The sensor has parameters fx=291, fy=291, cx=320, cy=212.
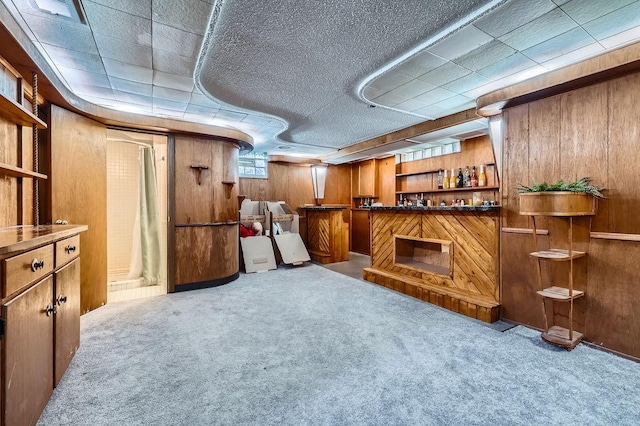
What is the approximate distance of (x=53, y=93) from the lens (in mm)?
2711

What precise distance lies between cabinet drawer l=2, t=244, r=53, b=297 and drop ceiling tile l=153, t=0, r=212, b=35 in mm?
1646

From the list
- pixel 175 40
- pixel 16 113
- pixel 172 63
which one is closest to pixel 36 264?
pixel 16 113

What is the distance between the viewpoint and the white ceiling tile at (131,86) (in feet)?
9.98

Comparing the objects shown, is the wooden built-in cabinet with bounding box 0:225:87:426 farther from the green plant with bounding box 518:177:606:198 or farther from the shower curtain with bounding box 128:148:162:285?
the green plant with bounding box 518:177:606:198

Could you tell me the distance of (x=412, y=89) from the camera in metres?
A: 3.32

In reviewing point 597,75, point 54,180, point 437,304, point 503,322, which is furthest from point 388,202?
point 54,180

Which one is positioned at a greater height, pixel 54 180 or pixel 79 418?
pixel 54 180

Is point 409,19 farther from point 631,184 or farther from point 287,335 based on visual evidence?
point 287,335

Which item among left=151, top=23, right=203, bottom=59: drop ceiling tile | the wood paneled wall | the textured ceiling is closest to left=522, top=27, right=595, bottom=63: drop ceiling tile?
the textured ceiling

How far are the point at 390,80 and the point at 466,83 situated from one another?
2.88ft

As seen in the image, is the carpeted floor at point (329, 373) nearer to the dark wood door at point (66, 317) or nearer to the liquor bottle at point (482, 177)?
the dark wood door at point (66, 317)

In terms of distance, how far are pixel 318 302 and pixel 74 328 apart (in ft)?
7.79

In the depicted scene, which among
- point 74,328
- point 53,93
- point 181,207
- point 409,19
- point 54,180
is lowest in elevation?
point 74,328

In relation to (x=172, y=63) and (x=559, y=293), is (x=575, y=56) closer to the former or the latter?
(x=559, y=293)
